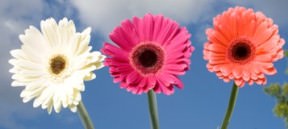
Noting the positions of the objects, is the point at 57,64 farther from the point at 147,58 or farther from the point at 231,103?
the point at 231,103

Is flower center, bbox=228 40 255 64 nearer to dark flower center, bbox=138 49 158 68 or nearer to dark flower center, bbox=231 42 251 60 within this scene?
dark flower center, bbox=231 42 251 60

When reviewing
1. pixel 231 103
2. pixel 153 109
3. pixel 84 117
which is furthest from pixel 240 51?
pixel 84 117

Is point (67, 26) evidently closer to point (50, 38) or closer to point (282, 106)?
point (50, 38)

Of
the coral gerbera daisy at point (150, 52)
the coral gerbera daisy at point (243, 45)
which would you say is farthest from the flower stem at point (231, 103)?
the coral gerbera daisy at point (150, 52)

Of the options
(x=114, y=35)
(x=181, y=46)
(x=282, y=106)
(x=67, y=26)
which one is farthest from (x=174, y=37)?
(x=282, y=106)

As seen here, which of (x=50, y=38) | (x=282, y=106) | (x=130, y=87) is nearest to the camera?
(x=130, y=87)

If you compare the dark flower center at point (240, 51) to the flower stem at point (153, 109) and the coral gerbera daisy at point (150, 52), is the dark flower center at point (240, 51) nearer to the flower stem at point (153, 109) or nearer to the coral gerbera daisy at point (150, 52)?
the coral gerbera daisy at point (150, 52)

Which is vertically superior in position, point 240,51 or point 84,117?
point 240,51
